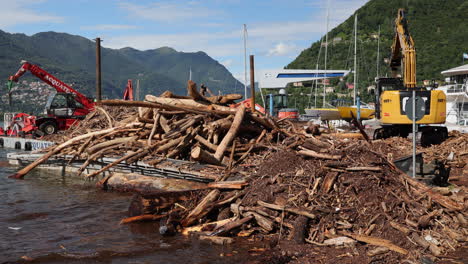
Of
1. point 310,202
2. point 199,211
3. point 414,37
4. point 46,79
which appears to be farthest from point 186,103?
point 414,37

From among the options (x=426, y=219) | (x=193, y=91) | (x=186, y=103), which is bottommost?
(x=426, y=219)

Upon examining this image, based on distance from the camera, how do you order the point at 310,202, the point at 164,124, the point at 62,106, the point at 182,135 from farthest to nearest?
the point at 62,106
the point at 164,124
the point at 182,135
the point at 310,202

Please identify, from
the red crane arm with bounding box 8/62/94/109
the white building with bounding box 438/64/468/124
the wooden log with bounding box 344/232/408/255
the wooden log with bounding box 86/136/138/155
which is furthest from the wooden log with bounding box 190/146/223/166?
the white building with bounding box 438/64/468/124

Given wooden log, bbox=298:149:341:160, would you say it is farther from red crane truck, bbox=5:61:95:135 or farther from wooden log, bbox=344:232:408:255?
red crane truck, bbox=5:61:95:135

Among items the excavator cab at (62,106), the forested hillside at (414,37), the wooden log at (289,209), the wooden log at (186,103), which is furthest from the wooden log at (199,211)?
the forested hillside at (414,37)

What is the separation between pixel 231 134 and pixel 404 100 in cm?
775

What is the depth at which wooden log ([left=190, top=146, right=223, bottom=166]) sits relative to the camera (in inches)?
376

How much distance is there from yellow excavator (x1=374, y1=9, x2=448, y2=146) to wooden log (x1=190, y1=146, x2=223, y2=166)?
23.7 ft

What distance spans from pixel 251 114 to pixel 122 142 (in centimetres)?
413

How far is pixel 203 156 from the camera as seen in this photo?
31.8ft

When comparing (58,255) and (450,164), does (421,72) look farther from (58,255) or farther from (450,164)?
(58,255)

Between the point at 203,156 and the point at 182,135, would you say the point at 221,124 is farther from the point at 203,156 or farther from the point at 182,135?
the point at 203,156

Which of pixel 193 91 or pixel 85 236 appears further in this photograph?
pixel 193 91

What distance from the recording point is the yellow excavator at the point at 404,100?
15.0 m
